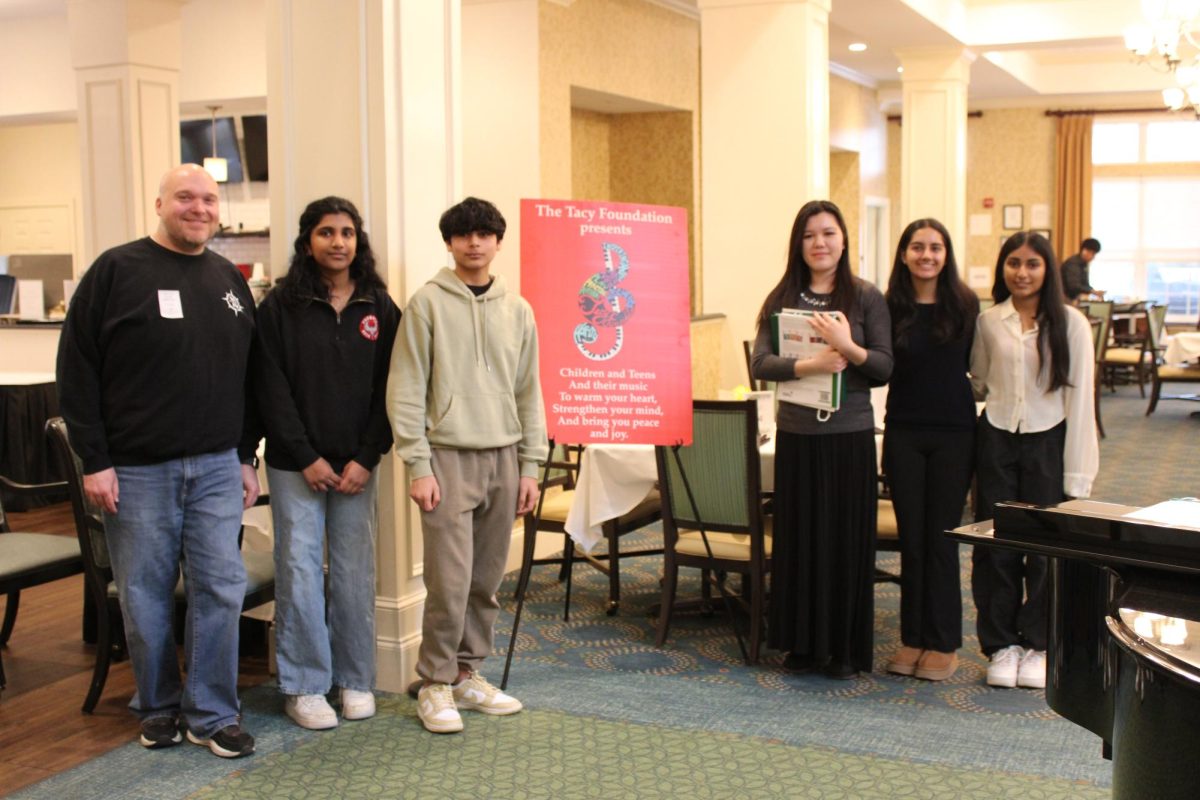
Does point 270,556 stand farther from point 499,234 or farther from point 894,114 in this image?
point 894,114

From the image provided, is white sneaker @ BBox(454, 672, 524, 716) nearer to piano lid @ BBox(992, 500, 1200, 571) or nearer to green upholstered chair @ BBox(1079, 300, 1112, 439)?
piano lid @ BBox(992, 500, 1200, 571)

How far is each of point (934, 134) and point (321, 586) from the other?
9.37 meters

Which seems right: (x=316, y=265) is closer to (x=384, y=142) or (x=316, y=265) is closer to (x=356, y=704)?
(x=384, y=142)

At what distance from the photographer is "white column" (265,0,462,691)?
3.97 meters

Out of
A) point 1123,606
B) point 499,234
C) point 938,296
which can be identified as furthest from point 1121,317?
→ point 1123,606

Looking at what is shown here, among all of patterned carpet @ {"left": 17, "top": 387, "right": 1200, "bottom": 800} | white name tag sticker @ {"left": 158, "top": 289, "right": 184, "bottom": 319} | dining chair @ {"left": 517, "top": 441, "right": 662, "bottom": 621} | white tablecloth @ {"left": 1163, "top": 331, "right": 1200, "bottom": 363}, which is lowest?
patterned carpet @ {"left": 17, "top": 387, "right": 1200, "bottom": 800}

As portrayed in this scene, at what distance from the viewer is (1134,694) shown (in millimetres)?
1771

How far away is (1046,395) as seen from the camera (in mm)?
4027

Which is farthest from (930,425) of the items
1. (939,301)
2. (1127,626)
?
(1127,626)

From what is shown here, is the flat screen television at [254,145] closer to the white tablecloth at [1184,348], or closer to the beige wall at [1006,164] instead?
the white tablecloth at [1184,348]

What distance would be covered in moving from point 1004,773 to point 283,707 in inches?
86.7

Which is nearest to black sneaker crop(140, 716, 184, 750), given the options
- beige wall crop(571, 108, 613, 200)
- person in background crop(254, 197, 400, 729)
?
person in background crop(254, 197, 400, 729)

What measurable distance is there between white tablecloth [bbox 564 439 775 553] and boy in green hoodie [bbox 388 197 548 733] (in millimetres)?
982

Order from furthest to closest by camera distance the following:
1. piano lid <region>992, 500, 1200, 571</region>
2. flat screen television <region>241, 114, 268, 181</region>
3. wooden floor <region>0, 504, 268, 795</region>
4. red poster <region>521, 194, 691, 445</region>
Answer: flat screen television <region>241, 114, 268, 181</region> < red poster <region>521, 194, 691, 445</region> < wooden floor <region>0, 504, 268, 795</region> < piano lid <region>992, 500, 1200, 571</region>
